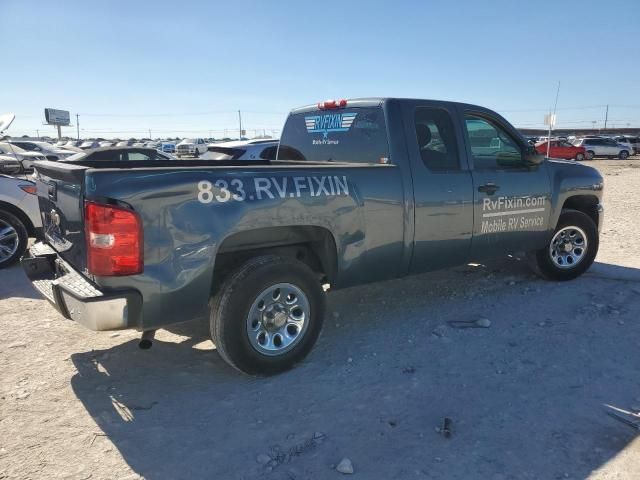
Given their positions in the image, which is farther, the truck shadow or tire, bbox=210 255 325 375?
tire, bbox=210 255 325 375

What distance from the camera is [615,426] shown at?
2.99 m

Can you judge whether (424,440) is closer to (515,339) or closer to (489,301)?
(515,339)

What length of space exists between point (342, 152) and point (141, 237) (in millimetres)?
2232

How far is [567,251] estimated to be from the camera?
5703 millimetres

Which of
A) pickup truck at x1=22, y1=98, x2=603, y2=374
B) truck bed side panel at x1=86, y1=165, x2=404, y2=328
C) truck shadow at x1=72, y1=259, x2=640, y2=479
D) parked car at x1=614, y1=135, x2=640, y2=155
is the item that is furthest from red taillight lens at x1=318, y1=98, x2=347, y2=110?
parked car at x1=614, y1=135, x2=640, y2=155

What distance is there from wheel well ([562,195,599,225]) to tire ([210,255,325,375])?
3.54 meters

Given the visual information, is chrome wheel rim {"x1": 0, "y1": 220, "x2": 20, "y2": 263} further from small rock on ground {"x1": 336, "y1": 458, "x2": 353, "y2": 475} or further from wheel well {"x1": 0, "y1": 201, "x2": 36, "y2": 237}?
small rock on ground {"x1": 336, "y1": 458, "x2": 353, "y2": 475}

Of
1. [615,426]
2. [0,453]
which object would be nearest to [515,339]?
[615,426]

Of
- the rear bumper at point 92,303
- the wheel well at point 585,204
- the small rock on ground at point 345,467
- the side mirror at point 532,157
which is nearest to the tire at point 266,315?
the rear bumper at point 92,303

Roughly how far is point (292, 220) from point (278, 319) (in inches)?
28.1

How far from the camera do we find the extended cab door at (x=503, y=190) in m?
4.66

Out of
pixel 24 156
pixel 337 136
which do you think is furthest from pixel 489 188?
pixel 24 156

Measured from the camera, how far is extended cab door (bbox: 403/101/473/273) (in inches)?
166

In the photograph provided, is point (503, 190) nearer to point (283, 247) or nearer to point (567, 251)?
point (567, 251)
